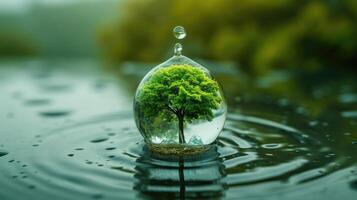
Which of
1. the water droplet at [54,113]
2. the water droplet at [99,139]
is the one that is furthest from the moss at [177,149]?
the water droplet at [54,113]

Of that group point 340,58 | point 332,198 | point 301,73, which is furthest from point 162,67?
point 340,58

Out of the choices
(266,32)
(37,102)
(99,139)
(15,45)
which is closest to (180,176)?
(99,139)

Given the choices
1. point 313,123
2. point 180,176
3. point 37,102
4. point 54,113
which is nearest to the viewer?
point 180,176

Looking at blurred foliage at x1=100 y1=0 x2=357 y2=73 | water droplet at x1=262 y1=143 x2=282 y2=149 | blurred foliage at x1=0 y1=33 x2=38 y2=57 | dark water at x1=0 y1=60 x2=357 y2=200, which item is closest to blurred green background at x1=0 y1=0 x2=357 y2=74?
blurred foliage at x1=100 y1=0 x2=357 y2=73

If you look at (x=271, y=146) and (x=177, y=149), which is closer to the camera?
(x=177, y=149)

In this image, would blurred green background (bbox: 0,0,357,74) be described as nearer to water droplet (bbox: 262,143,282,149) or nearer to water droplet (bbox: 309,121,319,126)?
water droplet (bbox: 309,121,319,126)

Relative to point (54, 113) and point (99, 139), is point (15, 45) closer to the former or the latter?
point (54, 113)

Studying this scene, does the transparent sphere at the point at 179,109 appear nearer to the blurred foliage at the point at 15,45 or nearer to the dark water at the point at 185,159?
the dark water at the point at 185,159
